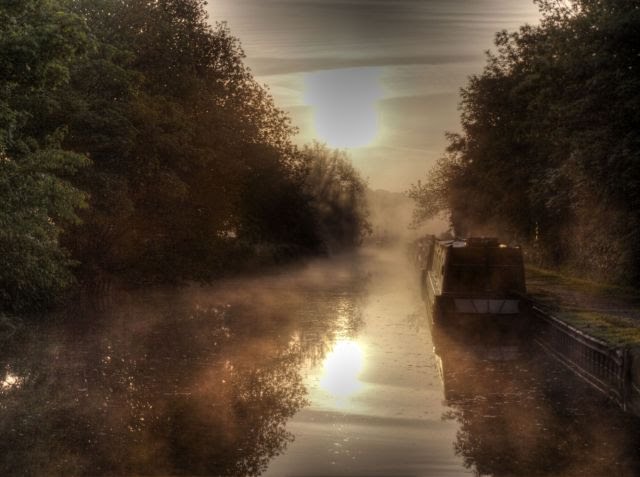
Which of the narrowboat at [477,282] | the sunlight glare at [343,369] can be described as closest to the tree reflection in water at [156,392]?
the sunlight glare at [343,369]

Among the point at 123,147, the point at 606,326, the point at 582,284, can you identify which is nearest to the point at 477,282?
the point at 606,326

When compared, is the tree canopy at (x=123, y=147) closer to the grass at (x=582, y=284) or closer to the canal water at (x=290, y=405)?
the canal water at (x=290, y=405)

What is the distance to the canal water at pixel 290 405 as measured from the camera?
10.4m

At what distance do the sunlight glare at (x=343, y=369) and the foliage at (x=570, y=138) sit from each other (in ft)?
34.9

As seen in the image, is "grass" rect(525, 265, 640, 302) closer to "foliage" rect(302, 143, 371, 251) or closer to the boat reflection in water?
Answer: the boat reflection in water

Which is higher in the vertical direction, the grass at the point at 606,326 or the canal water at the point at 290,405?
the grass at the point at 606,326

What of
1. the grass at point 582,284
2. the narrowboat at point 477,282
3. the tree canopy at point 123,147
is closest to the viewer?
the tree canopy at point 123,147

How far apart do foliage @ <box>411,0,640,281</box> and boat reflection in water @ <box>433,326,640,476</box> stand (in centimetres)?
1043

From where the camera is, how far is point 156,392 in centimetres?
1502

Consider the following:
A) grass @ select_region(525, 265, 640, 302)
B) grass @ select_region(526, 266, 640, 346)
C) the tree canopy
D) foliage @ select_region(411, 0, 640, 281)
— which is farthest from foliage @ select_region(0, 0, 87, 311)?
grass @ select_region(525, 265, 640, 302)

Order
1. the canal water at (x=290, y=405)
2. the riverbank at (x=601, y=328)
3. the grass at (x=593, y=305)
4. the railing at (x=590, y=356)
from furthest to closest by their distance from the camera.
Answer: the grass at (x=593, y=305) < the railing at (x=590, y=356) < the riverbank at (x=601, y=328) < the canal water at (x=290, y=405)

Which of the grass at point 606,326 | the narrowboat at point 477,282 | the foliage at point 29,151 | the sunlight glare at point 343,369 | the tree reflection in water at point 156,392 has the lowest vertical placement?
the sunlight glare at point 343,369

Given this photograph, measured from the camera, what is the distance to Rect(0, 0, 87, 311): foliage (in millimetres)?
15859

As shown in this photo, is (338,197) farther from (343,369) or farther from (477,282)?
(343,369)
